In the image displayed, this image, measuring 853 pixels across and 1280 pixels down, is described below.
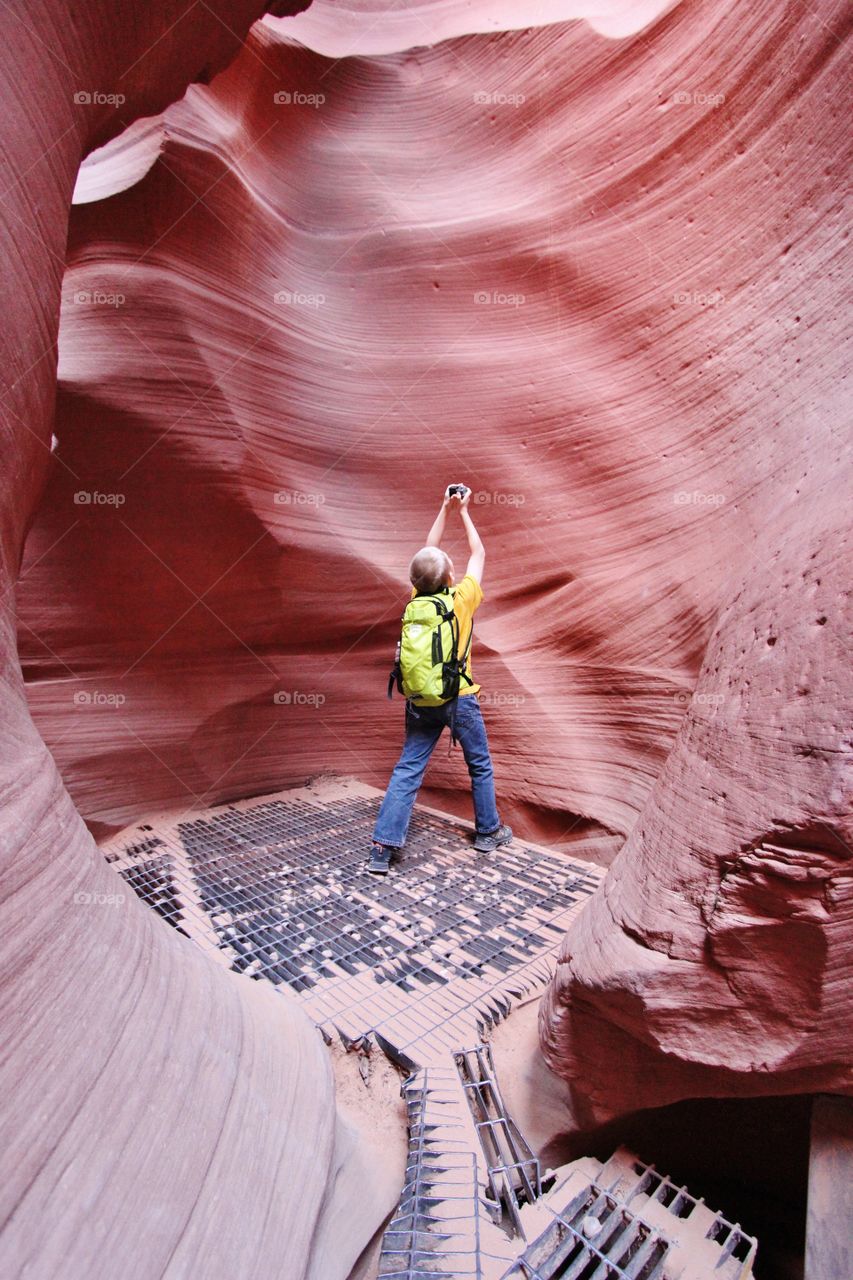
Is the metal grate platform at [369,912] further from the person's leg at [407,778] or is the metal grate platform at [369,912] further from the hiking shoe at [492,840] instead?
the person's leg at [407,778]

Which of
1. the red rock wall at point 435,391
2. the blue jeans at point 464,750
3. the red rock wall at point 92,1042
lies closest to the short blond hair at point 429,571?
the blue jeans at point 464,750

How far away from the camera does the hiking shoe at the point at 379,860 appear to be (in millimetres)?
2988

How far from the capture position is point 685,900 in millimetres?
1494

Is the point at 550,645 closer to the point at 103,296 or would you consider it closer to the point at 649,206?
the point at 649,206

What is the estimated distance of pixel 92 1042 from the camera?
1.18 metres

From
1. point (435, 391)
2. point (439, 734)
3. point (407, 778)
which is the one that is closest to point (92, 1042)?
point (407, 778)

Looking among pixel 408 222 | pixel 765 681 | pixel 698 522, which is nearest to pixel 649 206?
pixel 408 222

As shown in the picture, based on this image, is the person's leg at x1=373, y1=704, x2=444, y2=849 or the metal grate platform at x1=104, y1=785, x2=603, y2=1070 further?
the person's leg at x1=373, y1=704, x2=444, y2=849

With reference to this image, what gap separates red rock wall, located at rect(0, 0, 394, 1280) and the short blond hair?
5.66 ft

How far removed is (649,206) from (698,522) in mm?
1944

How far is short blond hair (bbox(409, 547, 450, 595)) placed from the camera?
3.22 metres

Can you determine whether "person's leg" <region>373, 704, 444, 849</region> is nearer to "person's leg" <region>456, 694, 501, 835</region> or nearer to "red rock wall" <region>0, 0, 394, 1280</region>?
"person's leg" <region>456, 694, 501, 835</region>

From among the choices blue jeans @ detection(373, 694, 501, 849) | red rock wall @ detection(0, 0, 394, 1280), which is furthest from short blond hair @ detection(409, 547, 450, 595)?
red rock wall @ detection(0, 0, 394, 1280)

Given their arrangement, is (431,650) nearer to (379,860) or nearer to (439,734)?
(439,734)
